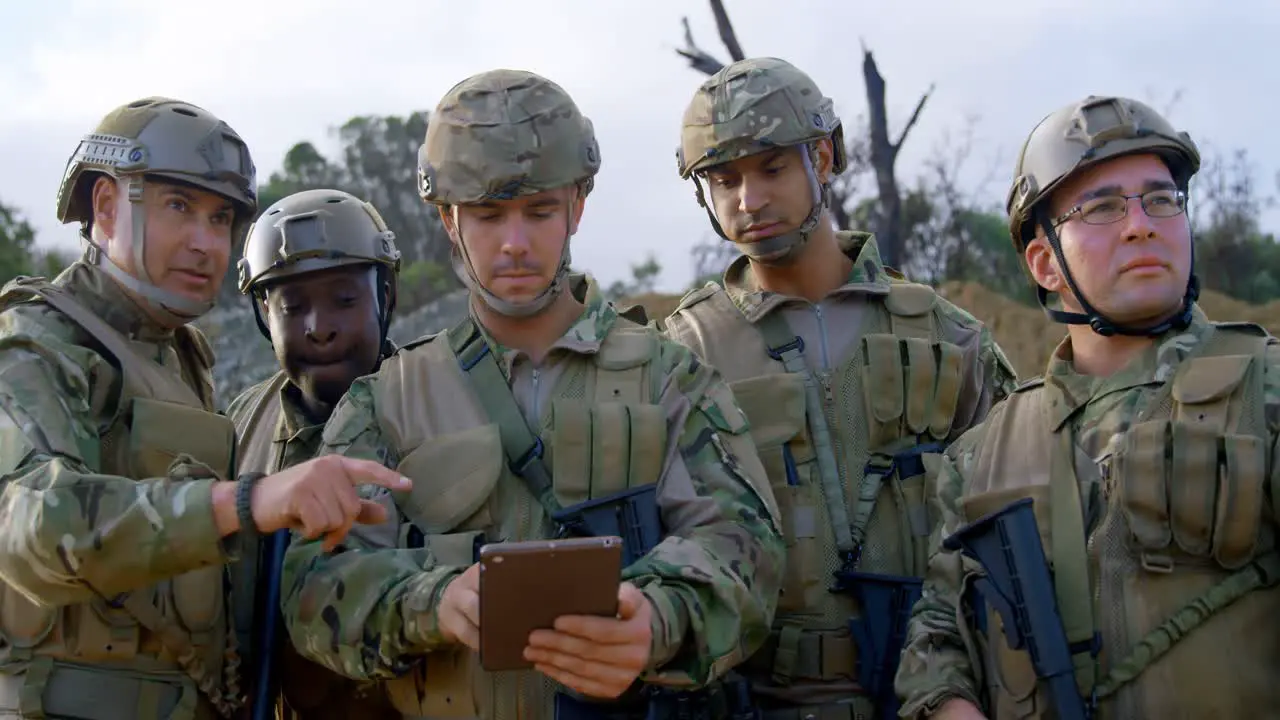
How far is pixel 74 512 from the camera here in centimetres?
390

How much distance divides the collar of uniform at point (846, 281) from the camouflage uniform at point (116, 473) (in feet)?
6.20

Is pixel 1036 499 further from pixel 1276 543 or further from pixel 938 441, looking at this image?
pixel 938 441

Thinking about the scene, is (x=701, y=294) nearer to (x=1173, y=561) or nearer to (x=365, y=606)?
(x=365, y=606)

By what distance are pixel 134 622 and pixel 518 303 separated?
1.53 m

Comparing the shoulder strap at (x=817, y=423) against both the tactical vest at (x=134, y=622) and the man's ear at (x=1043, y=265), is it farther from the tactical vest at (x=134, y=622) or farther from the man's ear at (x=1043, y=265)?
the tactical vest at (x=134, y=622)

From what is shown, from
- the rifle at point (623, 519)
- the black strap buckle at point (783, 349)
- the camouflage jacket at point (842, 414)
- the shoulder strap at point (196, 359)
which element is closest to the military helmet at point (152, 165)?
the shoulder strap at point (196, 359)

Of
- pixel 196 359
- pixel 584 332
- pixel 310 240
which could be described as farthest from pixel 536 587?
pixel 310 240

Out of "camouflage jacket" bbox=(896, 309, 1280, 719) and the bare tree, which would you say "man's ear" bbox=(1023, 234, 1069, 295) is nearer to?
"camouflage jacket" bbox=(896, 309, 1280, 719)

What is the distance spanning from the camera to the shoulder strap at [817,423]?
512 centimetres

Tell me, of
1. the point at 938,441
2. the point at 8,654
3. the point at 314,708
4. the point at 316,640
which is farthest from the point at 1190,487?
the point at 8,654

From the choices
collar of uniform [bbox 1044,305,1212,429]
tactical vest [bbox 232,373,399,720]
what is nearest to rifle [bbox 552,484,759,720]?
tactical vest [bbox 232,373,399,720]

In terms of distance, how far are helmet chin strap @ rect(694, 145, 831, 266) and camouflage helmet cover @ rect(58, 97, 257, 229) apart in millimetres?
1841

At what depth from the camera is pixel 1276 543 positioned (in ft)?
12.4

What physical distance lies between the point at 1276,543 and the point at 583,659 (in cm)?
187
